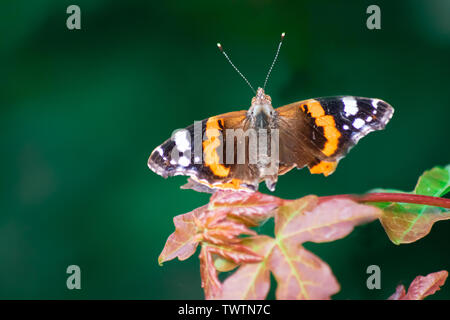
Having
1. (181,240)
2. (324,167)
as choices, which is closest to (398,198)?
(181,240)

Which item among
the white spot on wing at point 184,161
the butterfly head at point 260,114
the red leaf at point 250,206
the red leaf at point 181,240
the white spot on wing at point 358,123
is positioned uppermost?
the butterfly head at point 260,114

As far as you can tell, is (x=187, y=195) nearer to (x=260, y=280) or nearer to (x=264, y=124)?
(x=264, y=124)

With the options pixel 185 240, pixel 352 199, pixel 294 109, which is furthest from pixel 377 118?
pixel 185 240

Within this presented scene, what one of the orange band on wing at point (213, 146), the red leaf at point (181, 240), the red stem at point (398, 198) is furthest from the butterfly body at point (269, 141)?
the red stem at point (398, 198)

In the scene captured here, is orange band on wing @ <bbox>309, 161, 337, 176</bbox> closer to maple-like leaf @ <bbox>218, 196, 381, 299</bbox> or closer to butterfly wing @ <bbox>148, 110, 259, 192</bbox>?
butterfly wing @ <bbox>148, 110, 259, 192</bbox>

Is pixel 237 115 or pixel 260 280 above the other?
pixel 237 115

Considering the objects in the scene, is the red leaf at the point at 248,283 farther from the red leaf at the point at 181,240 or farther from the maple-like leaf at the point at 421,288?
the maple-like leaf at the point at 421,288
